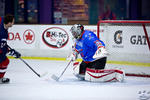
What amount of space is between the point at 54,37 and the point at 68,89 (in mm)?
3404

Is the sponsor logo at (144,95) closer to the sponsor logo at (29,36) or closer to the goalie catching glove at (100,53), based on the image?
the goalie catching glove at (100,53)

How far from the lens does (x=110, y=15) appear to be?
10898mm

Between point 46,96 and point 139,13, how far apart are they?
8741mm

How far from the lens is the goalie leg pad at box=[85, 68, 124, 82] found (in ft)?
15.0

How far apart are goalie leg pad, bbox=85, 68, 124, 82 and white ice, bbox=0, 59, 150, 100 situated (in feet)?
0.30

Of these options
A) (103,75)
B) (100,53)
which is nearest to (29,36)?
(103,75)

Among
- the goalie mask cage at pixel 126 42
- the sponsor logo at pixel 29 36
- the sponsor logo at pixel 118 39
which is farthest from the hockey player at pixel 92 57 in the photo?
the sponsor logo at pixel 29 36

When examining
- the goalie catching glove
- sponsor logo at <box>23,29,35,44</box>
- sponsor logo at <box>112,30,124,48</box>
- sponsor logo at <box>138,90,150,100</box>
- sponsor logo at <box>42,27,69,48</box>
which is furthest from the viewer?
sponsor logo at <box>23,29,35,44</box>

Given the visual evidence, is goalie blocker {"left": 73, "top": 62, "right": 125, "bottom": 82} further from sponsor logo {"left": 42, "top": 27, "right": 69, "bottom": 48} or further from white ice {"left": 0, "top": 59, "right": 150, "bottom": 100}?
sponsor logo {"left": 42, "top": 27, "right": 69, "bottom": 48}

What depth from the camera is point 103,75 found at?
4590mm

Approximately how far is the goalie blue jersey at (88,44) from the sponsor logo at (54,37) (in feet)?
8.79

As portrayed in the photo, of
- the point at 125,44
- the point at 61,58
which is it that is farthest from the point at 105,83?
the point at 61,58

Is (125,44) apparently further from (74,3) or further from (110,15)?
(74,3)

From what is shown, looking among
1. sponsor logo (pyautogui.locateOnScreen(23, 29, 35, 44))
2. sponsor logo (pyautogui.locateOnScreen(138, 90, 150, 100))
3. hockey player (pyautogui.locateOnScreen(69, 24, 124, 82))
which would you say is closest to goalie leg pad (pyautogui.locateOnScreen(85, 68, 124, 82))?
hockey player (pyautogui.locateOnScreen(69, 24, 124, 82))
